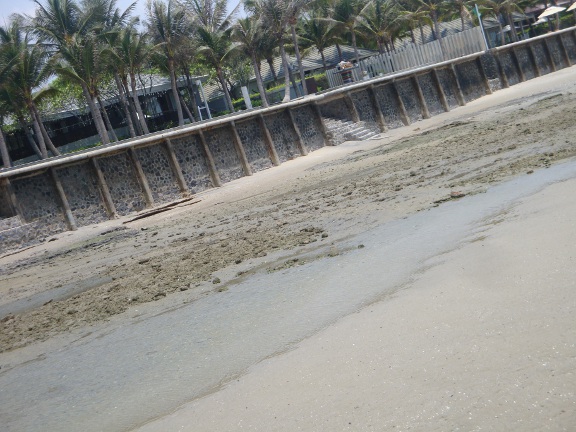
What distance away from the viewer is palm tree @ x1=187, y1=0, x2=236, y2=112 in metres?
41.9

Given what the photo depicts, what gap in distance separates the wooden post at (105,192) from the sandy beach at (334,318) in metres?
6.56

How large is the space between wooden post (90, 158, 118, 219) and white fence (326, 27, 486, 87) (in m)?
19.2

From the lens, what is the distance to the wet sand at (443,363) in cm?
400

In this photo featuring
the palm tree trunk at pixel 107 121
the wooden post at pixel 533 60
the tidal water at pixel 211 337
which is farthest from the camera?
the wooden post at pixel 533 60

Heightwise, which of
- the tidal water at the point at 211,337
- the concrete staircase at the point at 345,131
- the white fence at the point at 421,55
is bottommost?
the tidal water at the point at 211,337

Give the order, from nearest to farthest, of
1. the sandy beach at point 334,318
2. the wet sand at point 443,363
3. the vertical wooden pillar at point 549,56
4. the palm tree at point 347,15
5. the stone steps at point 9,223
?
1. the wet sand at point 443,363
2. the sandy beach at point 334,318
3. the stone steps at point 9,223
4. the vertical wooden pillar at point 549,56
5. the palm tree at point 347,15

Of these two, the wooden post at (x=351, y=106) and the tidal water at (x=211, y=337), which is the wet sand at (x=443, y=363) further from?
the wooden post at (x=351, y=106)

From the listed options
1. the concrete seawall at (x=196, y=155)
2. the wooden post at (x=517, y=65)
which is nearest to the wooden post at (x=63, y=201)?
the concrete seawall at (x=196, y=155)

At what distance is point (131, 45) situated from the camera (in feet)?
122

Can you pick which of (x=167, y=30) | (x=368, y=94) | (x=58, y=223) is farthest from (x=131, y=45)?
(x=58, y=223)

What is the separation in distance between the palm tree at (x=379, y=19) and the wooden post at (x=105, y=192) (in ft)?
108

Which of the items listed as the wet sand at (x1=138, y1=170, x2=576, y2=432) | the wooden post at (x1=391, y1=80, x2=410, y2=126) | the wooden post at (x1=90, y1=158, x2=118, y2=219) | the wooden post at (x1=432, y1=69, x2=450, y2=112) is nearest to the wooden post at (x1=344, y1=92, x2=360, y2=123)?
the wooden post at (x1=391, y1=80, x2=410, y2=126)

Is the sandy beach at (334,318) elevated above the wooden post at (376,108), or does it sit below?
below

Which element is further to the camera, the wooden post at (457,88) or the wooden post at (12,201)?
the wooden post at (457,88)
